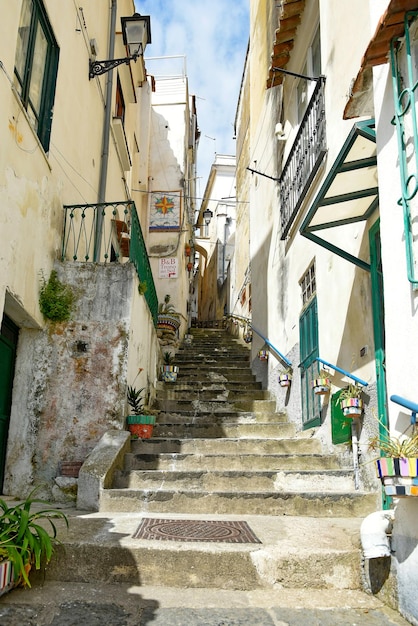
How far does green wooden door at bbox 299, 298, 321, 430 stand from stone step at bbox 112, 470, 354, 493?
43.8 inches

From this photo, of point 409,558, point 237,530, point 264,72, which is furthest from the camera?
point 264,72

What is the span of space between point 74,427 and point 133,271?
1980 millimetres

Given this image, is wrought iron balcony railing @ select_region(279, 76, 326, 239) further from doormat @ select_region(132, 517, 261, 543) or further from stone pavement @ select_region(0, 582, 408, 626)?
stone pavement @ select_region(0, 582, 408, 626)

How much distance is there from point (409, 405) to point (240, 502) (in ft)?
8.25

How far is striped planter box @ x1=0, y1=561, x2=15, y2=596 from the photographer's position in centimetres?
303

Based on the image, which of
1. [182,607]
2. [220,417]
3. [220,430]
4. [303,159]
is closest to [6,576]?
[182,607]

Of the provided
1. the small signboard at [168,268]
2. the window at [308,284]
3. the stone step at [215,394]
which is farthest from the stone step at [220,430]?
the small signboard at [168,268]

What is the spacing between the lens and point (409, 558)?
9.71 ft

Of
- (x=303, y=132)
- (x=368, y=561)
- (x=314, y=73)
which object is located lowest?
(x=368, y=561)

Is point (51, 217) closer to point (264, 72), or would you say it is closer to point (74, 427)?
point (74, 427)

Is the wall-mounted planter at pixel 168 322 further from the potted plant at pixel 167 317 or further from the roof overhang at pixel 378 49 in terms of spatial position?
the roof overhang at pixel 378 49

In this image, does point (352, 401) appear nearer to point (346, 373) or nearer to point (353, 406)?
point (353, 406)

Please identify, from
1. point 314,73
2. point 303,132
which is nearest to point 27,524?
point 303,132

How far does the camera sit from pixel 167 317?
13.1 meters
